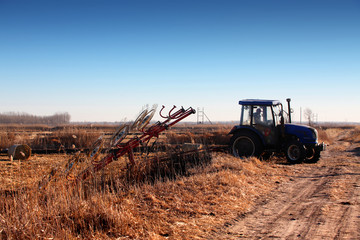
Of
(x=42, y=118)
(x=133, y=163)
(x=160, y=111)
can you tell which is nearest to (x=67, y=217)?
(x=133, y=163)

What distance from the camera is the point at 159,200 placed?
215 inches

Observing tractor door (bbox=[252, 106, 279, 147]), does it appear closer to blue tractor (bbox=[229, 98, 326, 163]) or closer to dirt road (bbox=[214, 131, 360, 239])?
blue tractor (bbox=[229, 98, 326, 163])

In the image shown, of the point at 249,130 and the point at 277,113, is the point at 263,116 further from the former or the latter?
the point at 249,130

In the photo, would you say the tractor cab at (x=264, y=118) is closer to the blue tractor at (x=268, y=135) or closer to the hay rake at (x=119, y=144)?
the blue tractor at (x=268, y=135)

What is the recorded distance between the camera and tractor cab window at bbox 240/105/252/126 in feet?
39.0

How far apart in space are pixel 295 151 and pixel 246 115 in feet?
7.54

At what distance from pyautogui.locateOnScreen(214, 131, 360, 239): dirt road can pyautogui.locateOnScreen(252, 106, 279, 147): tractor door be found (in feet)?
10.9

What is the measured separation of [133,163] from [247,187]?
3489 mm

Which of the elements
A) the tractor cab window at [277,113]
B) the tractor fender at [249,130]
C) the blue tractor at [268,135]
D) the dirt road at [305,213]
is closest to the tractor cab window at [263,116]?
the blue tractor at [268,135]

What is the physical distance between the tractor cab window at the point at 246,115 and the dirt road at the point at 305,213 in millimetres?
3967

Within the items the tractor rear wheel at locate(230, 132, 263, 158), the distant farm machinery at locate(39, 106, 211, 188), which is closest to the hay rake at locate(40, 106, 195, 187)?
the distant farm machinery at locate(39, 106, 211, 188)

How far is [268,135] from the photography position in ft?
38.1

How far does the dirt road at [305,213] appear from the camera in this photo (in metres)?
4.21

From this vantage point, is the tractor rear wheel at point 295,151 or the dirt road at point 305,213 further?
the tractor rear wheel at point 295,151
